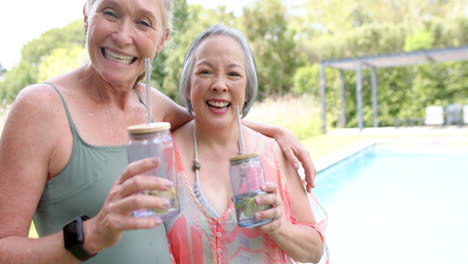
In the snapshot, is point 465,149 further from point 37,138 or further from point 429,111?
point 37,138

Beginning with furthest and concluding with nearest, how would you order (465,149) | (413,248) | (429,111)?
1. (429,111)
2. (465,149)
3. (413,248)

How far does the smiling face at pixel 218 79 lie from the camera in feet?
5.92

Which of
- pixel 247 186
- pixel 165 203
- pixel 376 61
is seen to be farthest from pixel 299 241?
pixel 376 61

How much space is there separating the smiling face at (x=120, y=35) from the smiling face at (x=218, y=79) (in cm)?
37

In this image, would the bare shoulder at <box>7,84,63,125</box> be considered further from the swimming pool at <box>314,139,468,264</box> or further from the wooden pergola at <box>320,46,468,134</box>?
the wooden pergola at <box>320,46,468,134</box>

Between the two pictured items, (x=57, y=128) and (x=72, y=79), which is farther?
(x=72, y=79)

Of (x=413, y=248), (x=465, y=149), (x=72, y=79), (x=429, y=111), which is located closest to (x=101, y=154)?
(x=72, y=79)

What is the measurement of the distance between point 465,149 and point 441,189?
3.68 meters

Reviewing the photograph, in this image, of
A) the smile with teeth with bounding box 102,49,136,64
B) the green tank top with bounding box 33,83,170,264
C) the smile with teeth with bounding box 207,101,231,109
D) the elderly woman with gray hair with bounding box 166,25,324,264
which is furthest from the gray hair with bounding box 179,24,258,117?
the green tank top with bounding box 33,83,170,264

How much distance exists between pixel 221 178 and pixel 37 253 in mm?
913

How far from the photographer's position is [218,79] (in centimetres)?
180

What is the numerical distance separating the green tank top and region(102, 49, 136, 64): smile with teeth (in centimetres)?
22

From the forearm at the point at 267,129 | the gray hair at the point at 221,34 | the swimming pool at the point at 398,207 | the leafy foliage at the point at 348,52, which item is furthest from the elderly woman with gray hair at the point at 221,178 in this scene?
the leafy foliage at the point at 348,52

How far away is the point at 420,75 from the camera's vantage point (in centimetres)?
1911
